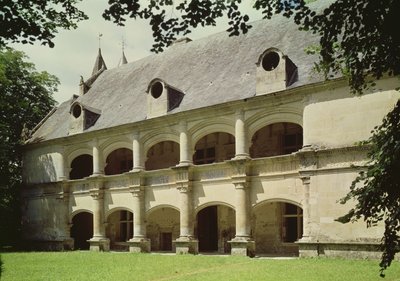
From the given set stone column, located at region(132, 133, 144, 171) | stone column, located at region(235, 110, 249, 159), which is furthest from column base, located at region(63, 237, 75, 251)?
stone column, located at region(235, 110, 249, 159)

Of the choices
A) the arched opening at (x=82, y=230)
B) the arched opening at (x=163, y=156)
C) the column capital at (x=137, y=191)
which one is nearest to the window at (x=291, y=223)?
the arched opening at (x=163, y=156)

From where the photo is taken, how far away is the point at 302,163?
1705 centimetres

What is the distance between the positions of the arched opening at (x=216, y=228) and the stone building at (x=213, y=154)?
0.05m

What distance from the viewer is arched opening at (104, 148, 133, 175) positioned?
2681 cm

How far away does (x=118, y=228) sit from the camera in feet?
88.1

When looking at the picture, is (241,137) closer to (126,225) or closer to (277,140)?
(277,140)

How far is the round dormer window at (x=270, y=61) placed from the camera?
18667mm

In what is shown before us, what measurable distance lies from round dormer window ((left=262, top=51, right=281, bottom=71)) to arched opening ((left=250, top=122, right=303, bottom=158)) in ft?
9.33

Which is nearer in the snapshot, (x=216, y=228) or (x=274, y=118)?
(x=274, y=118)

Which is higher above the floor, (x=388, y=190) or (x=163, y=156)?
(x=163, y=156)

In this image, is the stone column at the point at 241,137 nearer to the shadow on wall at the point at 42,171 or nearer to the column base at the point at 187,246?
the column base at the point at 187,246

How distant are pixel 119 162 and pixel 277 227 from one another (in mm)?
10968

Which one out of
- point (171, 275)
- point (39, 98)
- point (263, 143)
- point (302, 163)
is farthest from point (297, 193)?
point (39, 98)

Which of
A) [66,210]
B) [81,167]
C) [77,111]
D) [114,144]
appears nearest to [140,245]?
[114,144]
